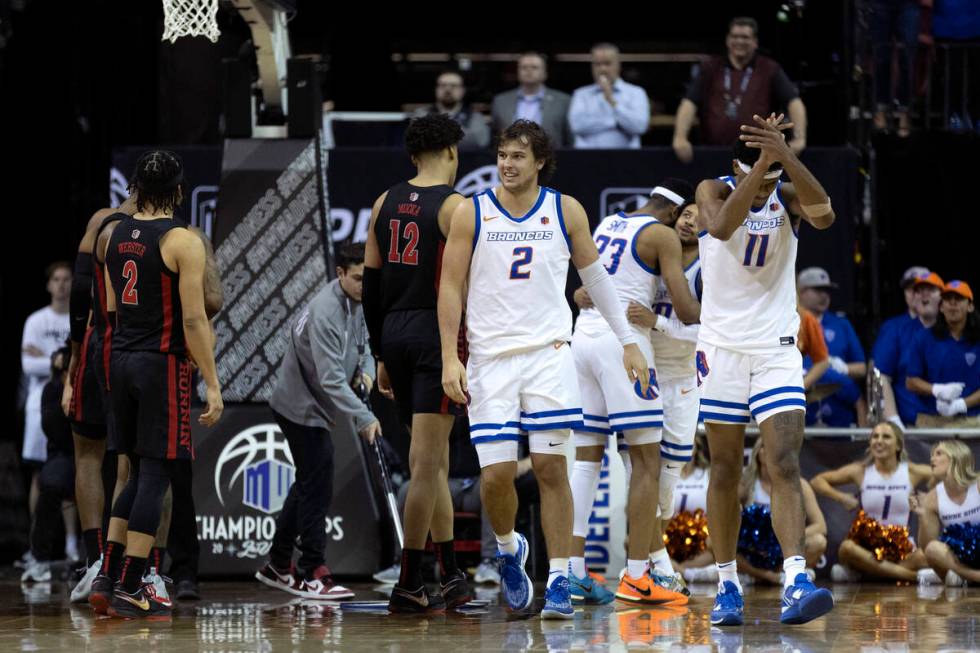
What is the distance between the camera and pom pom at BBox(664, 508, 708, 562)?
941 cm

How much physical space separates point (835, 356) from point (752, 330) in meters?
4.70

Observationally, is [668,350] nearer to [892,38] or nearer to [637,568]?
[637,568]

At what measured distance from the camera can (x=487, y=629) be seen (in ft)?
20.9

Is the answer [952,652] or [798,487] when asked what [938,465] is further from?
[952,652]

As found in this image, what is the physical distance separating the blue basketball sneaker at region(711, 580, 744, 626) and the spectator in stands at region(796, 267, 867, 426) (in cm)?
445

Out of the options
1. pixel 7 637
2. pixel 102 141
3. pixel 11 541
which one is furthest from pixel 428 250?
pixel 102 141

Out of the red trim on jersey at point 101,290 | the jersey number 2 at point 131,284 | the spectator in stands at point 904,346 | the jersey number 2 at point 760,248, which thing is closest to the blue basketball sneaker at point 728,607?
the jersey number 2 at point 760,248

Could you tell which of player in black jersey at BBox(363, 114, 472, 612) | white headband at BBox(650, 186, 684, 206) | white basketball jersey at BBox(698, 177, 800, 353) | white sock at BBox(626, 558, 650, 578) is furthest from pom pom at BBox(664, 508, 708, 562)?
white basketball jersey at BBox(698, 177, 800, 353)

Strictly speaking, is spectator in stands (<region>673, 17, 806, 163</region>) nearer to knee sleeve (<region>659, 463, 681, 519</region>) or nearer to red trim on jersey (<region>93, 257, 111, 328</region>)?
knee sleeve (<region>659, 463, 681, 519</region>)

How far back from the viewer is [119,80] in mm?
13812

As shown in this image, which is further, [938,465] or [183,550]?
[938,465]

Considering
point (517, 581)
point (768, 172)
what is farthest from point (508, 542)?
point (768, 172)

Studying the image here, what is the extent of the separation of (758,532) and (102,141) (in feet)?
24.4

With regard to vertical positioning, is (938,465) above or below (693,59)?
below
